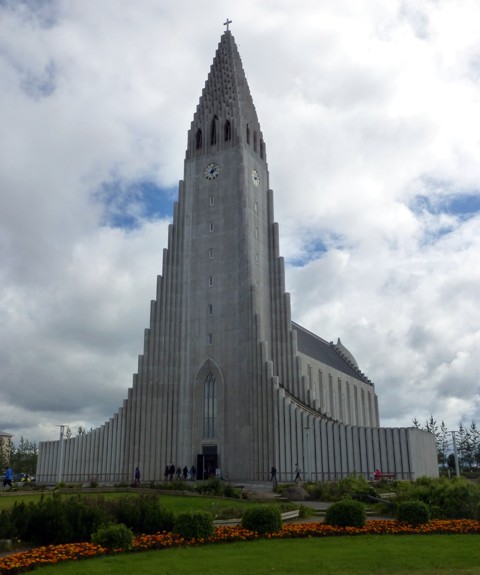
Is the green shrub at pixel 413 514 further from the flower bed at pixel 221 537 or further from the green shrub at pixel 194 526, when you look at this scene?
the green shrub at pixel 194 526

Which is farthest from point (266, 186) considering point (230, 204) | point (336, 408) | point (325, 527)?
point (325, 527)

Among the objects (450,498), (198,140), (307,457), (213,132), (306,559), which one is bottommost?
(306,559)

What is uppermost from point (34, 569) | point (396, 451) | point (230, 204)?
point (230, 204)

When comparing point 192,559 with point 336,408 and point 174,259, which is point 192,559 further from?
point 336,408

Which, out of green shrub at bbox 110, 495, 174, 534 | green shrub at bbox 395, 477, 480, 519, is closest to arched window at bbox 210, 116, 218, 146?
green shrub at bbox 395, 477, 480, 519

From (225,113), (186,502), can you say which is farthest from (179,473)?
(225,113)

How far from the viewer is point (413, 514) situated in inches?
703

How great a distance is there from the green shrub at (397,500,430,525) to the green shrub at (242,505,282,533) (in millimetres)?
4032

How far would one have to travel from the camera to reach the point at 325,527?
16.5m

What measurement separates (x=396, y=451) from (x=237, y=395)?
1368 centimetres

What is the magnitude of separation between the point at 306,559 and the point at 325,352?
218 feet

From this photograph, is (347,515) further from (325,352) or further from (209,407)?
(325,352)

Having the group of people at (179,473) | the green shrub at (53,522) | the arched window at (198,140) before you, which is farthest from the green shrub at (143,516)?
the arched window at (198,140)

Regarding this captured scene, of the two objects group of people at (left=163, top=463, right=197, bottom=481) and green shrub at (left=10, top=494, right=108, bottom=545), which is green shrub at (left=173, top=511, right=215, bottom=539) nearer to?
green shrub at (left=10, top=494, right=108, bottom=545)
